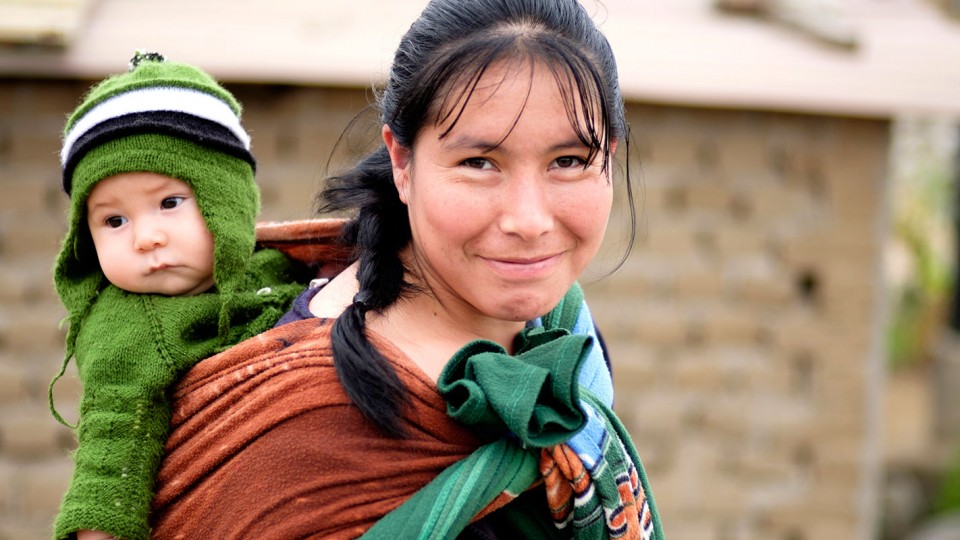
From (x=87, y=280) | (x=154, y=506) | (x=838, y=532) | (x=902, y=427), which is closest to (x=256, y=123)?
(x=87, y=280)

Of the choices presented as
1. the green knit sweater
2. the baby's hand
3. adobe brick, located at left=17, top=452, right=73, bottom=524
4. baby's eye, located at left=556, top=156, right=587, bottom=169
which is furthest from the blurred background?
the baby's hand

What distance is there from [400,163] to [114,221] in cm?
52

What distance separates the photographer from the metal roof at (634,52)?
412 centimetres

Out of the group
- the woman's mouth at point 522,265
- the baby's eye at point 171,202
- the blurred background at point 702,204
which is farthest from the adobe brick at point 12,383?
the woman's mouth at point 522,265

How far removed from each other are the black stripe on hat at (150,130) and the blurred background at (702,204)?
210cm

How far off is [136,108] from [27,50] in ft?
7.45

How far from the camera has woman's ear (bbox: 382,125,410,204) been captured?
1.97 m

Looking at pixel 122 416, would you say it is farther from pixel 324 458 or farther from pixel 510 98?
pixel 510 98

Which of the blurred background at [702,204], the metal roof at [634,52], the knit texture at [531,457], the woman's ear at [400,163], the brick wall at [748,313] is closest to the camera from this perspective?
the knit texture at [531,457]

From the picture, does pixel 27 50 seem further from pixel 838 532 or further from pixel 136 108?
pixel 838 532

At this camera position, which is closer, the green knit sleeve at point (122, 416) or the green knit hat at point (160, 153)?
the green knit sleeve at point (122, 416)

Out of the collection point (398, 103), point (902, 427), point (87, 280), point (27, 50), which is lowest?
point (902, 427)

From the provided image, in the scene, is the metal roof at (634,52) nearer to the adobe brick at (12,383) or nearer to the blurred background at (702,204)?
the blurred background at (702,204)

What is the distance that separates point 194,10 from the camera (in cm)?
449
